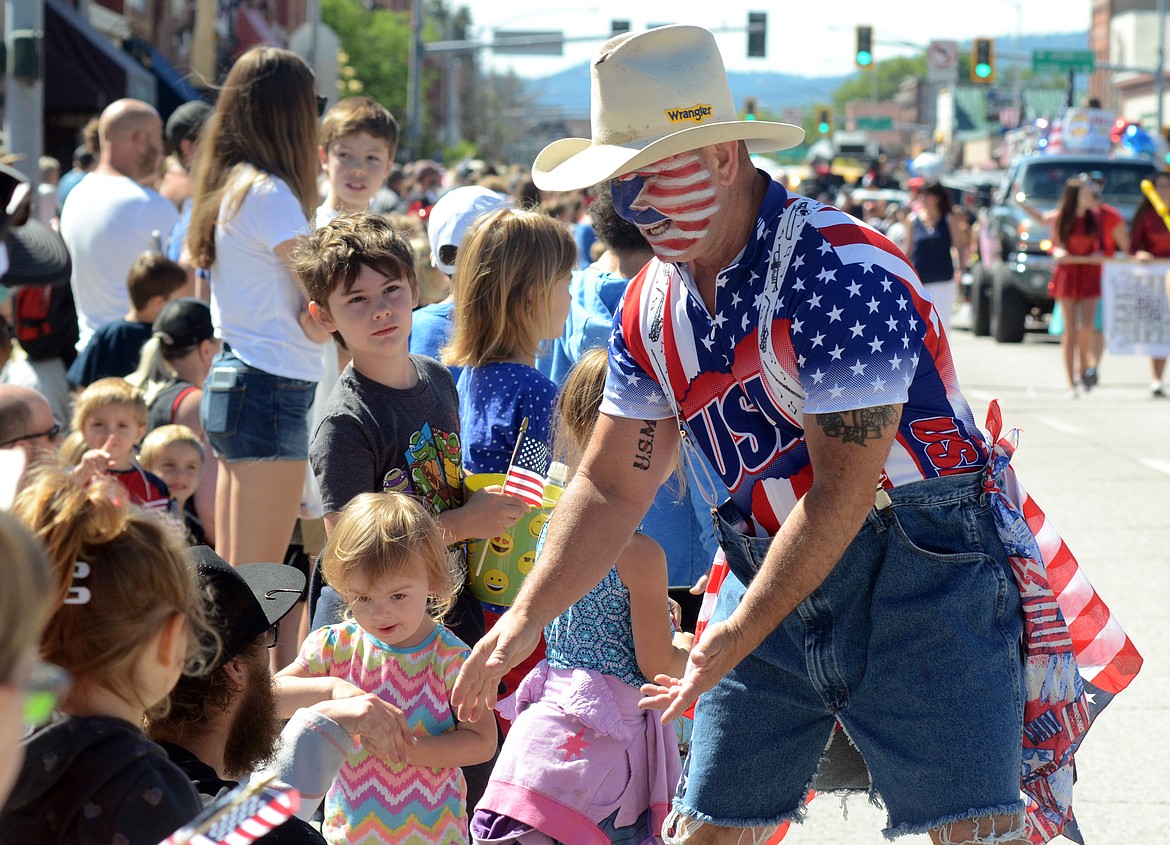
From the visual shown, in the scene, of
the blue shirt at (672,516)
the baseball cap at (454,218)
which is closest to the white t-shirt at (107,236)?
the baseball cap at (454,218)

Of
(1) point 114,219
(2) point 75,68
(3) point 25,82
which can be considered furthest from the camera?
(2) point 75,68

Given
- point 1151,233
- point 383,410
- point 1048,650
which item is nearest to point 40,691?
point 1048,650

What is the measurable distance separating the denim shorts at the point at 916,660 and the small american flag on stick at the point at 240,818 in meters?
1.36

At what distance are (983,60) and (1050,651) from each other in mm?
38891

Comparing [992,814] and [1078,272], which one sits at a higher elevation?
[992,814]

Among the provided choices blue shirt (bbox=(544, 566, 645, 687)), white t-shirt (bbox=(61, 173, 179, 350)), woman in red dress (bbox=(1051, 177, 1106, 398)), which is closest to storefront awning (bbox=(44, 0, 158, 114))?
woman in red dress (bbox=(1051, 177, 1106, 398))

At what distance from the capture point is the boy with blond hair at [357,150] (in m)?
5.43

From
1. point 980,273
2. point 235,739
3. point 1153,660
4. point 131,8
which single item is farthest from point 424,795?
point 131,8

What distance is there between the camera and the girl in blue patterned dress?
336 centimetres

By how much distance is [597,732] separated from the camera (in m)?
3.44

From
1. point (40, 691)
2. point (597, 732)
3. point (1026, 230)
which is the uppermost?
point (40, 691)

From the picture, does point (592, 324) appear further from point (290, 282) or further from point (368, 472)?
point (368, 472)

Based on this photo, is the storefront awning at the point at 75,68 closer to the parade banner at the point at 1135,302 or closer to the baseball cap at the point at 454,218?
the parade banner at the point at 1135,302

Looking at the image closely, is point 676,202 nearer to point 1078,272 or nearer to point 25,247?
point 25,247
